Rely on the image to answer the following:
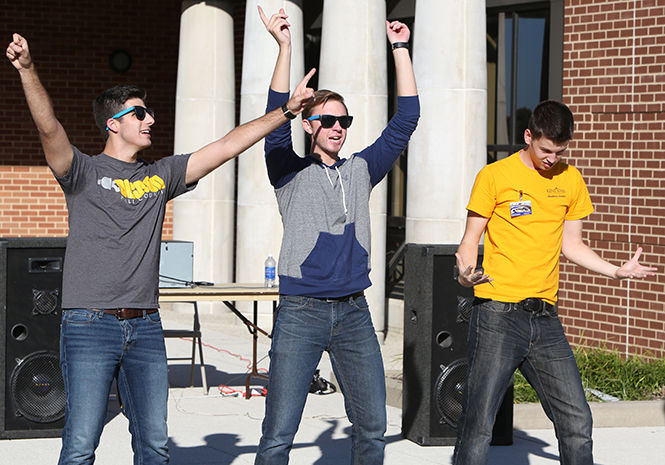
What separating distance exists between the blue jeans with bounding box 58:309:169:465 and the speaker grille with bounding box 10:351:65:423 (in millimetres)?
3023

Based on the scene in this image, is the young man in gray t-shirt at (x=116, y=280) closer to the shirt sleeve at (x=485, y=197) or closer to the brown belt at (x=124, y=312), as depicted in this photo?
the brown belt at (x=124, y=312)

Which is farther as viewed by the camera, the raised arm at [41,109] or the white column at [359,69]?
the white column at [359,69]

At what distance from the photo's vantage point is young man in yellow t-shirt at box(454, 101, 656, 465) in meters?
5.12

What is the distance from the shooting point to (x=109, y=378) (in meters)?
4.64

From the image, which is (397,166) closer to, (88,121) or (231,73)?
(231,73)

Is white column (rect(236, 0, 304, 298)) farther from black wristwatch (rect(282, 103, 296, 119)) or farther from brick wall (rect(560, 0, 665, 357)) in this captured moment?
black wristwatch (rect(282, 103, 296, 119))

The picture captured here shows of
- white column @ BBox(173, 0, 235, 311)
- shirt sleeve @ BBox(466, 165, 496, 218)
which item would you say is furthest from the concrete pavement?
white column @ BBox(173, 0, 235, 311)

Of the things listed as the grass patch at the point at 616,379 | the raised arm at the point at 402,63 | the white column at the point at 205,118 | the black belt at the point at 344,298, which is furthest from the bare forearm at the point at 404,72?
the white column at the point at 205,118

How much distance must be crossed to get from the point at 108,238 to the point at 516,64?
8.74 metres

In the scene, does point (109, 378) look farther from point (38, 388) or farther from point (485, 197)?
point (38, 388)

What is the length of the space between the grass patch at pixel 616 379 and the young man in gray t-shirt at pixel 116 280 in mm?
4383

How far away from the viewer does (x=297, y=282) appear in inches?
197

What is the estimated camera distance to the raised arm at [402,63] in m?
5.22

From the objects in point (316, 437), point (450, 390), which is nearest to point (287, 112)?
point (450, 390)
